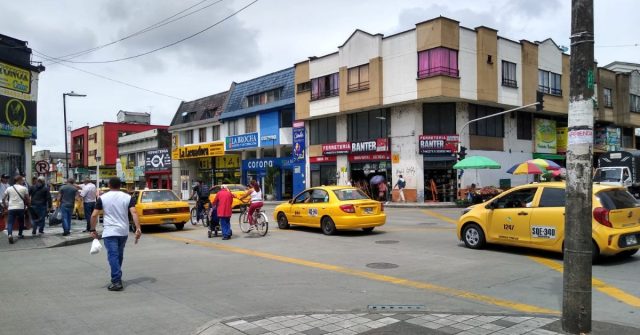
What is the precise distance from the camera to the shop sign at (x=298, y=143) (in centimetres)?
4053

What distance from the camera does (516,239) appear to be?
1059cm

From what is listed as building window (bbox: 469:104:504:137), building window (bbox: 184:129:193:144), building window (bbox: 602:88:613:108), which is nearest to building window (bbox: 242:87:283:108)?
building window (bbox: 184:129:193:144)

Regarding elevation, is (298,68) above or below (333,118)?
above

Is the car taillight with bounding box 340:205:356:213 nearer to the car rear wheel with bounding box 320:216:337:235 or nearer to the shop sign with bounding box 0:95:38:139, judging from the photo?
the car rear wheel with bounding box 320:216:337:235

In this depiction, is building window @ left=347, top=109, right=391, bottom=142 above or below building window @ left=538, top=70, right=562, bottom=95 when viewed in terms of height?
below

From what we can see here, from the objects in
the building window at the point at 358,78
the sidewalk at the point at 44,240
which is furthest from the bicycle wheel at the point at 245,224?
the building window at the point at 358,78

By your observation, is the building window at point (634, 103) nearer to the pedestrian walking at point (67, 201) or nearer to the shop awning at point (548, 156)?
the shop awning at point (548, 156)

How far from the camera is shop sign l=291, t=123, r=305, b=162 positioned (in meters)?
40.5

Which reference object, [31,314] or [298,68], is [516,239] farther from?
[298,68]

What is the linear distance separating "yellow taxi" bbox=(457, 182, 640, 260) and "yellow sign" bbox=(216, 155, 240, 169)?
38666mm

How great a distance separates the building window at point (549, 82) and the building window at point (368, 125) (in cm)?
1215

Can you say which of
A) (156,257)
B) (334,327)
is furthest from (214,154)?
(334,327)

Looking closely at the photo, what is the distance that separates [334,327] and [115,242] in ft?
13.7

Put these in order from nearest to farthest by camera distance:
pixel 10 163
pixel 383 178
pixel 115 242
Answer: pixel 115 242, pixel 10 163, pixel 383 178
